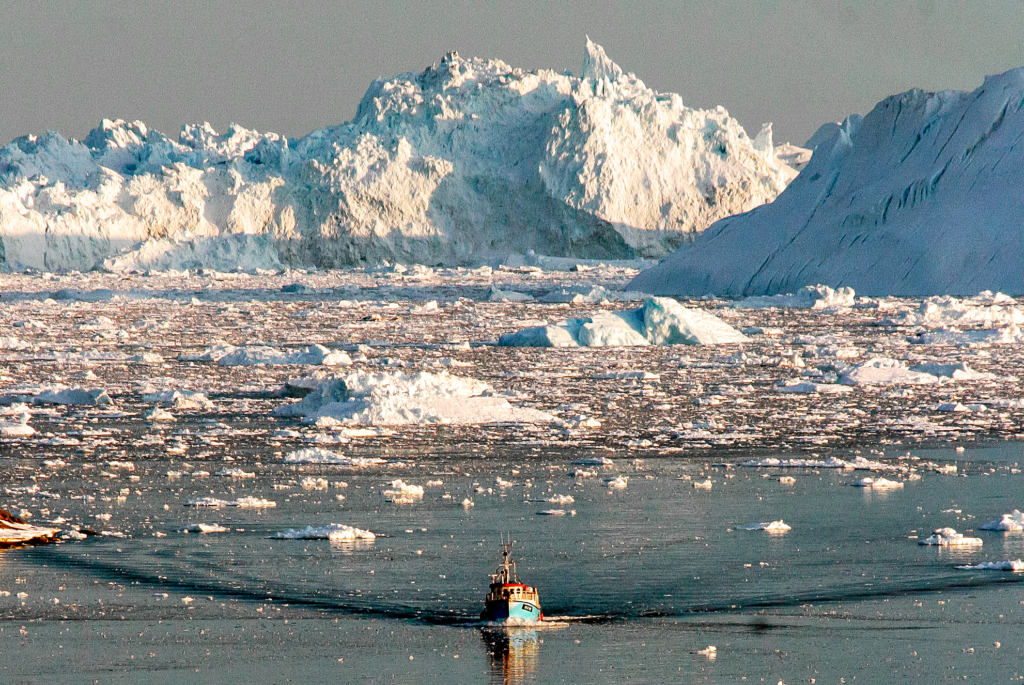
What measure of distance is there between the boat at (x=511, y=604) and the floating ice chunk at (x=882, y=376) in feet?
37.5

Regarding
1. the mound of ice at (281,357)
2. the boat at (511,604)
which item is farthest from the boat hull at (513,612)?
the mound of ice at (281,357)

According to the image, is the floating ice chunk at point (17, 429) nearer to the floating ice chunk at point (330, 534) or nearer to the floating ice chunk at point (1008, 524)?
the floating ice chunk at point (330, 534)

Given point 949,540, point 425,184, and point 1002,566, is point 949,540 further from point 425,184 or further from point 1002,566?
point 425,184

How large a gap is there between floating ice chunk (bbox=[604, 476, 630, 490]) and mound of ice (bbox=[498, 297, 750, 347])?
39.8ft

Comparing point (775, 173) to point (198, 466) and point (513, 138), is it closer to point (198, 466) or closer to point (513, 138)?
point (513, 138)

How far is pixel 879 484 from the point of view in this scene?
36.2 feet

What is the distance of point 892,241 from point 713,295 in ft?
17.3

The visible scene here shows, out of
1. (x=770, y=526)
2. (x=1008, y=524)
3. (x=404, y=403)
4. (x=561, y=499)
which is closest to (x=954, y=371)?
(x=404, y=403)

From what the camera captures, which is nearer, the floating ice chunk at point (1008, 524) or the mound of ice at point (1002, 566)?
the mound of ice at point (1002, 566)

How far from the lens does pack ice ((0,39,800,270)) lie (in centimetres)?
5025

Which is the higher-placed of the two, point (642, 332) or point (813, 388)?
point (642, 332)

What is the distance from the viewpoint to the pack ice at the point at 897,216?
102 ft

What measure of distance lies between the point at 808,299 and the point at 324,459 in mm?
21221

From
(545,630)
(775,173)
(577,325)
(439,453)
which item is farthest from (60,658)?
(775,173)
